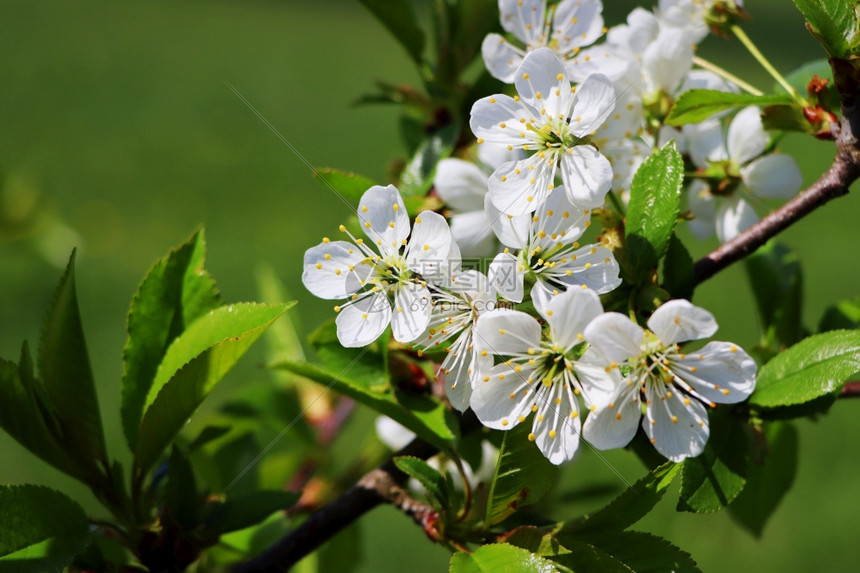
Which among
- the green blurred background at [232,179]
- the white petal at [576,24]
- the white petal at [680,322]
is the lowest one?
the green blurred background at [232,179]

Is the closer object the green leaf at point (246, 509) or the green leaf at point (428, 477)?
the green leaf at point (428, 477)

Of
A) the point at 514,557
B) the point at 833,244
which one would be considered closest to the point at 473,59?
the point at 514,557

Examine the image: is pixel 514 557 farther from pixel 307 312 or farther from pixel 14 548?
pixel 307 312

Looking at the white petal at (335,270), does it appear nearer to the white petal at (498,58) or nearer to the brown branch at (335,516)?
the brown branch at (335,516)

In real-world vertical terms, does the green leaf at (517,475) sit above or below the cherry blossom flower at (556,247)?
below

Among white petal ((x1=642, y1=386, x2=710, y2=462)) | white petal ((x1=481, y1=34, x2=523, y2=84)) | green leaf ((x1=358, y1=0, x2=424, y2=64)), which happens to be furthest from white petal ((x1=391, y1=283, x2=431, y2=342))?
green leaf ((x1=358, y1=0, x2=424, y2=64))

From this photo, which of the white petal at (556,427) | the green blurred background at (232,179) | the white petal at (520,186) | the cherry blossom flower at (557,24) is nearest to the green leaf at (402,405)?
the white petal at (556,427)

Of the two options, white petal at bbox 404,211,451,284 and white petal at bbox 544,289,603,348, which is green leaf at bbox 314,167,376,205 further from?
white petal at bbox 544,289,603,348
